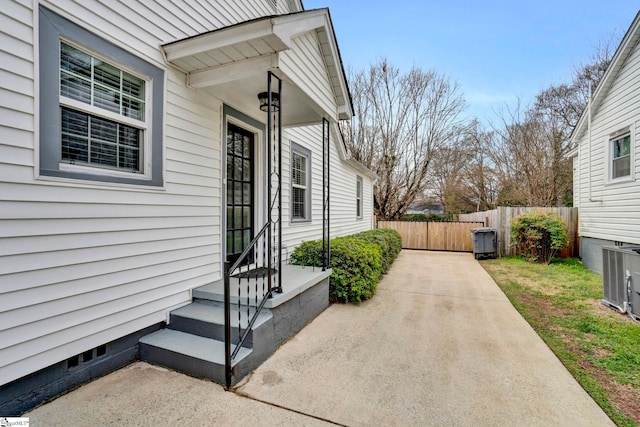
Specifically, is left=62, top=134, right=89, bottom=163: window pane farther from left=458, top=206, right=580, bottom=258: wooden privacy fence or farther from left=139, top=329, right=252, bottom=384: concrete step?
left=458, top=206, right=580, bottom=258: wooden privacy fence

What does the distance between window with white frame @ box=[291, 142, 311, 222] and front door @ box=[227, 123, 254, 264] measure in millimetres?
1222

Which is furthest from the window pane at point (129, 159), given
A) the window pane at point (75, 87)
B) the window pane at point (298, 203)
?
the window pane at point (298, 203)

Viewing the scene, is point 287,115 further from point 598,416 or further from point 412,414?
point 598,416

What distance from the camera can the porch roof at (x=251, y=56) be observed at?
9.18 ft

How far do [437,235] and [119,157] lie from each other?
39.0 ft

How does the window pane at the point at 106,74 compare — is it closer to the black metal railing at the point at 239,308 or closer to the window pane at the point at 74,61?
the window pane at the point at 74,61

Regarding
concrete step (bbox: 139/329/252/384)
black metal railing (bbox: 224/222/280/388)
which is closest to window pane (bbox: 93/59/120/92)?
black metal railing (bbox: 224/222/280/388)

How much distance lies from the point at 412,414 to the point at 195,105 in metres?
3.90

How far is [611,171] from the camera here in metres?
6.94

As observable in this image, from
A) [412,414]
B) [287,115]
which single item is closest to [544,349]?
[412,414]

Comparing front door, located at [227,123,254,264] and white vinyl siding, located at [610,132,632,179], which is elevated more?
white vinyl siding, located at [610,132,632,179]

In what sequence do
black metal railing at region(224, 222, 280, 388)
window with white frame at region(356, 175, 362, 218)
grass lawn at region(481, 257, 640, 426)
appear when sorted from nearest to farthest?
black metal railing at region(224, 222, 280, 388) < grass lawn at region(481, 257, 640, 426) < window with white frame at region(356, 175, 362, 218)

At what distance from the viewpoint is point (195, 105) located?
11.5ft

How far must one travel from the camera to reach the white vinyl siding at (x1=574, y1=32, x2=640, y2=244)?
6031 millimetres
